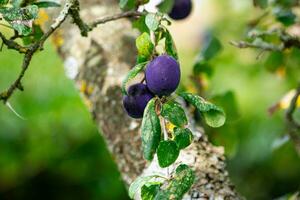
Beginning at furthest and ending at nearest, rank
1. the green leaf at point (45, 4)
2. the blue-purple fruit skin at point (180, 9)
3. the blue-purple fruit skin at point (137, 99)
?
the blue-purple fruit skin at point (180, 9) < the green leaf at point (45, 4) < the blue-purple fruit skin at point (137, 99)

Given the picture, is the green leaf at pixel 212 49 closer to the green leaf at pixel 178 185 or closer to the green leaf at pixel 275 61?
the green leaf at pixel 275 61

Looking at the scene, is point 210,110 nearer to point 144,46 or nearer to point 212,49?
point 144,46

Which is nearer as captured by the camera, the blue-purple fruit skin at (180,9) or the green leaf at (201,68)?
the blue-purple fruit skin at (180,9)

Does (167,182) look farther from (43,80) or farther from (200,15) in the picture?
(200,15)

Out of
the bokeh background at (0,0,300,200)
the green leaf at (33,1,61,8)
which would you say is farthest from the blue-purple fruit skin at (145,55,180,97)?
the bokeh background at (0,0,300,200)

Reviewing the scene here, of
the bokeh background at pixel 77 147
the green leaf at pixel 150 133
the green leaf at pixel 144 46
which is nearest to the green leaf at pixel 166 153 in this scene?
the green leaf at pixel 150 133

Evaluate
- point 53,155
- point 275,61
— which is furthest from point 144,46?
point 53,155

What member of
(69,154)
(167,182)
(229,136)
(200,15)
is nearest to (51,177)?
Result: (69,154)
